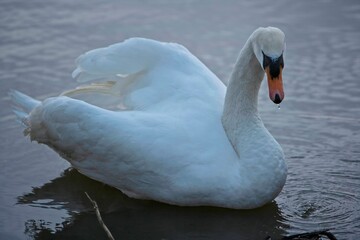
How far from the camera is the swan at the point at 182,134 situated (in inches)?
258

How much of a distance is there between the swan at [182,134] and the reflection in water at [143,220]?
0.46 ft

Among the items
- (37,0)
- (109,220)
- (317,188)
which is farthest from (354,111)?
(37,0)

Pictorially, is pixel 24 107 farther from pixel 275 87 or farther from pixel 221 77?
pixel 221 77

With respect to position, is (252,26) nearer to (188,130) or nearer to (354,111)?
(354,111)

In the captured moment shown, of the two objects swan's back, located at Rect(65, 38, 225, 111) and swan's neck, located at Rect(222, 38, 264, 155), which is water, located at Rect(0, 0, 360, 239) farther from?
swan's back, located at Rect(65, 38, 225, 111)

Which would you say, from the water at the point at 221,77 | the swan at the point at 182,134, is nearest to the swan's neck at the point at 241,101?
the swan at the point at 182,134

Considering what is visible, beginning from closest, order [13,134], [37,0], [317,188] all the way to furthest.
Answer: [317,188], [13,134], [37,0]

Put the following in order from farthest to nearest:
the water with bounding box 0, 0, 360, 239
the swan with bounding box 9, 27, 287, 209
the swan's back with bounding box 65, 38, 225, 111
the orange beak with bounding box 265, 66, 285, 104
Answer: the swan's back with bounding box 65, 38, 225, 111 → the water with bounding box 0, 0, 360, 239 → the swan with bounding box 9, 27, 287, 209 → the orange beak with bounding box 265, 66, 285, 104

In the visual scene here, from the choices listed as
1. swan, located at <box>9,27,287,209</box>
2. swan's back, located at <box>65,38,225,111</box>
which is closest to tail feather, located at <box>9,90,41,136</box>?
swan, located at <box>9,27,287,209</box>

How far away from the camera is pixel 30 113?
290 inches

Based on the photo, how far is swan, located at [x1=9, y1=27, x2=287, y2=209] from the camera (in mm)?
6543

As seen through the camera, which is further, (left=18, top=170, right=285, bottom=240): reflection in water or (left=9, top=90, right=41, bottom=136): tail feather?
(left=9, top=90, right=41, bottom=136): tail feather

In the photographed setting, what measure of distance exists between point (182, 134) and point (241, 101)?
0.60 meters

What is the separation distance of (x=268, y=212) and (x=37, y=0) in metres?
6.24
